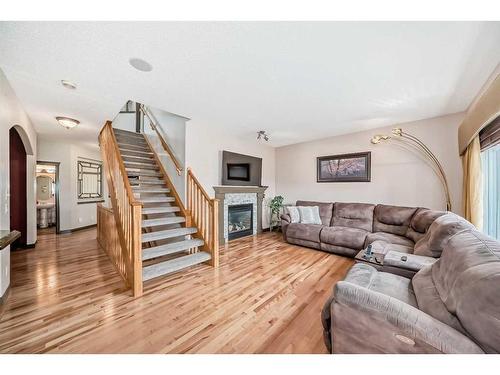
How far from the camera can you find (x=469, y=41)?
5.12 feet

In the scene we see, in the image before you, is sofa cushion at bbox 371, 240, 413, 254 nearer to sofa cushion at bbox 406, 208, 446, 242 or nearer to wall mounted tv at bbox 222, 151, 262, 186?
sofa cushion at bbox 406, 208, 446, 242

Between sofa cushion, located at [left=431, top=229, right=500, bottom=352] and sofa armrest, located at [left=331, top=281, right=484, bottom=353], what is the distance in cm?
8

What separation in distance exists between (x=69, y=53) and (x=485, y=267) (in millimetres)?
3289

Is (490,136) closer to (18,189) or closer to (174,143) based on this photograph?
(174,143)

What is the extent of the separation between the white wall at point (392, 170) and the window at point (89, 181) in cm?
595

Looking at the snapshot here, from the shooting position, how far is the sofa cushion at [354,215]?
381 centimetres

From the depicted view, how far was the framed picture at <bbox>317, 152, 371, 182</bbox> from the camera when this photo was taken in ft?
13.6

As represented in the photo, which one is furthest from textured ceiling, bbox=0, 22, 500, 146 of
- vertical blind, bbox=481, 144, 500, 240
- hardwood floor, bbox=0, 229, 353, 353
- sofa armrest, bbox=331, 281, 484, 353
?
hardwood floor, bbox=0, 229, 353, 353

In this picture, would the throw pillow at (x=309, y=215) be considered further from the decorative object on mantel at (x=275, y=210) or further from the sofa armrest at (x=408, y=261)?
the sofa armrest at (x=408, y=261)

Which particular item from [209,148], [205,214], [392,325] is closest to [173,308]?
[205,214]

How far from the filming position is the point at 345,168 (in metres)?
4.42

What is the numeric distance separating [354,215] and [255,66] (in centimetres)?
337
